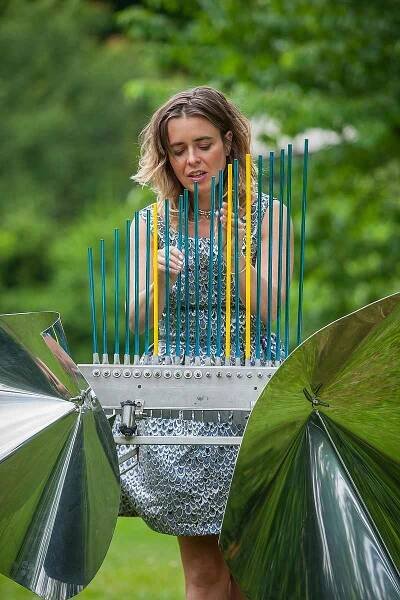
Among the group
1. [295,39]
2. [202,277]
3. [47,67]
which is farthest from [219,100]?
[47,67]

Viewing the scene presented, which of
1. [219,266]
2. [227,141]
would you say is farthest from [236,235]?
[227,141]

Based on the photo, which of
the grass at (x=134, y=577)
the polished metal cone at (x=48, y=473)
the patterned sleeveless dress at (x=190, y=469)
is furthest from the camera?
the grass at (x=134, y=577)

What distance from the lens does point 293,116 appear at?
31.0 feet

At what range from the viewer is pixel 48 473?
124 inches

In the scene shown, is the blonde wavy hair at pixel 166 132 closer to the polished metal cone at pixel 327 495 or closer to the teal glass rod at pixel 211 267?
the teal glass rod at pixel 211 267

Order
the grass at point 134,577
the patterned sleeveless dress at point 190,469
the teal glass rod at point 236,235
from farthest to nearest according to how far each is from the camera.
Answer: the grass at point 134,577 → the patterned sleeveless dress at point 190,469 → the teal glass rod at point 236,235

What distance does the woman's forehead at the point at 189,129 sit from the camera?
3645mm

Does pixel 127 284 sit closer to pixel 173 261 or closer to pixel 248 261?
pixel 173 261

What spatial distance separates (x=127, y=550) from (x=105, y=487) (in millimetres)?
4528

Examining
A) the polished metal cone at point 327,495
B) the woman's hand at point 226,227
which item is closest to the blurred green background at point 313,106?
the woman's hand at point 226,227

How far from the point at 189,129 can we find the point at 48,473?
1.11 meters

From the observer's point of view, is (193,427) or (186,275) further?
(193,427)

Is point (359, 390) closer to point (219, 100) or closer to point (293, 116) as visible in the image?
point (219, 100)

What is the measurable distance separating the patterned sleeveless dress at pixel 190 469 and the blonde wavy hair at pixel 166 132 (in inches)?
5.9
